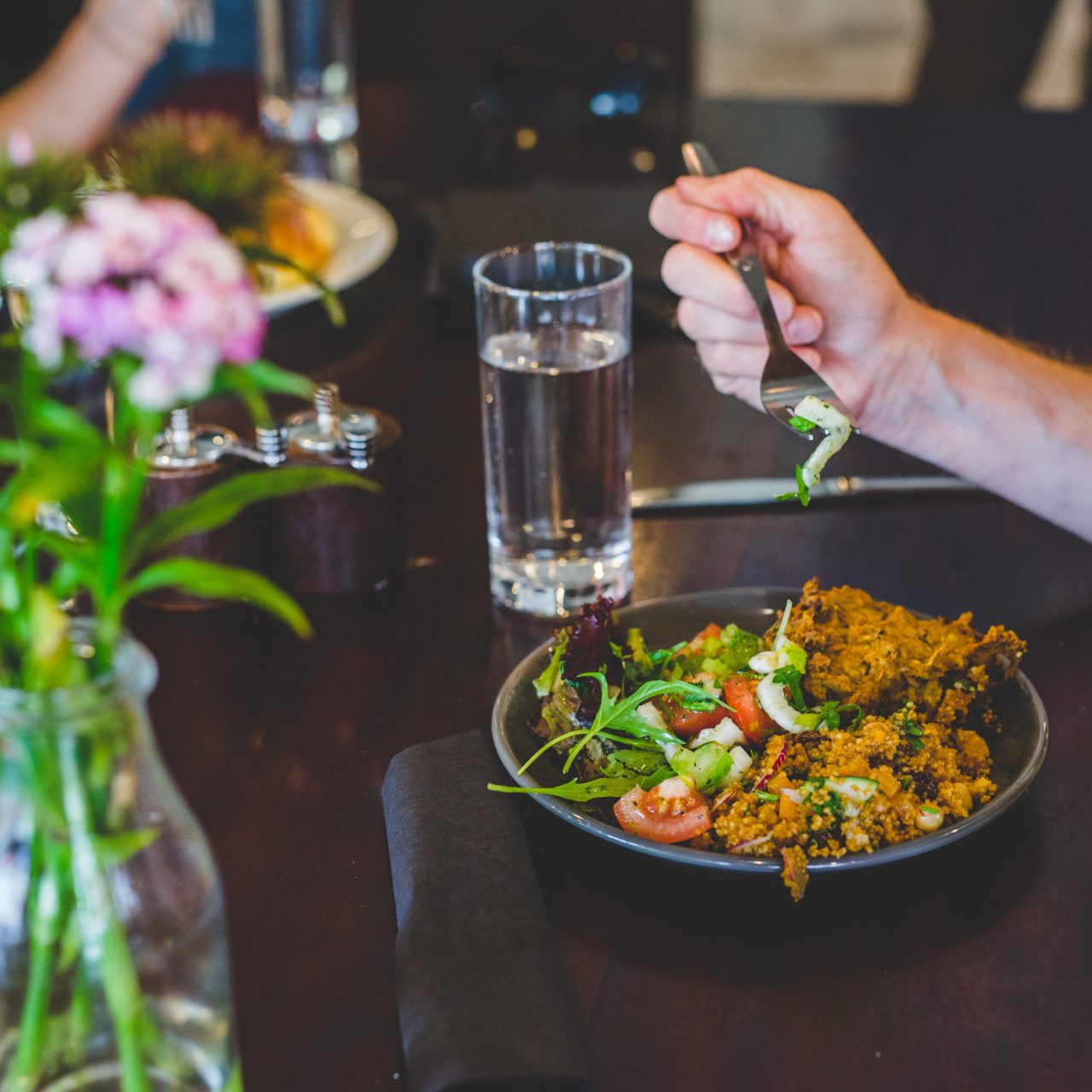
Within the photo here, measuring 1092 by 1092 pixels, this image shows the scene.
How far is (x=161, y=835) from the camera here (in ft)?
1.57

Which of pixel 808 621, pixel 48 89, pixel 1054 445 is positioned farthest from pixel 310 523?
pixel 48 89

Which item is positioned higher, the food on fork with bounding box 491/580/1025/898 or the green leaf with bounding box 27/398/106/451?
the green leaf with bounding box 27/398/106/451

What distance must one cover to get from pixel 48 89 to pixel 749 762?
1.67 metres

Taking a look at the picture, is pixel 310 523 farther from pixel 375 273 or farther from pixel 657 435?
pixel 375 273

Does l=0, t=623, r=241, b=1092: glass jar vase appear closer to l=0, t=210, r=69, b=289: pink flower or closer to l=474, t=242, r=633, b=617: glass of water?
l=0, t=210, r=69, b=289: pink flower

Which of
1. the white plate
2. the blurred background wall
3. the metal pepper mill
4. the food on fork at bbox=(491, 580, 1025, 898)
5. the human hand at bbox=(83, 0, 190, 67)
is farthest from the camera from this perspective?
the blurred background wall

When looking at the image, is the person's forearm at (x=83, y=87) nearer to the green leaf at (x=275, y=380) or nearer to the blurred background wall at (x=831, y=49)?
the green leaf at (x=275, y=380)

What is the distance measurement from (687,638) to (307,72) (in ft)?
4.45

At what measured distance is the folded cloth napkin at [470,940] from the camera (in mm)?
562

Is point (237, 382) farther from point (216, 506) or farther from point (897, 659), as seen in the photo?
point (897, 659)

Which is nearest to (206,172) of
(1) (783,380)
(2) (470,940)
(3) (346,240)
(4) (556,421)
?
(3) (346,240)

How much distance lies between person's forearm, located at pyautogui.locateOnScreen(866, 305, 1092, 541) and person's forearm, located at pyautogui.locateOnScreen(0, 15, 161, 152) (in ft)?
4.28

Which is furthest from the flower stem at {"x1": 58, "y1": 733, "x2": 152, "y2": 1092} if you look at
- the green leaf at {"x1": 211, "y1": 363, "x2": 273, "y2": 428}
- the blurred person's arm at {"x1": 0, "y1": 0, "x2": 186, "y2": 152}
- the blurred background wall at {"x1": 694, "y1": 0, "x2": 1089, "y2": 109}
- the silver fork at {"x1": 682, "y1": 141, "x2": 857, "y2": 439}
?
the blurred background wall at {"x1": 694, "y1": 0, "x2": 1089, "y2": 109}

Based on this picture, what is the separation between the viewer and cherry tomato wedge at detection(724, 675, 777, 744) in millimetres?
743
